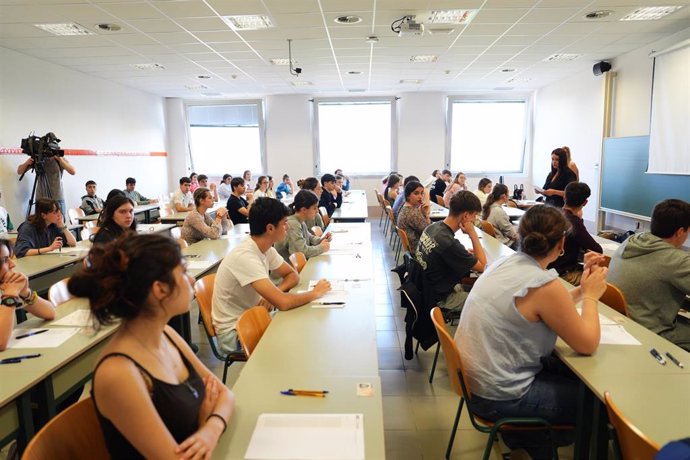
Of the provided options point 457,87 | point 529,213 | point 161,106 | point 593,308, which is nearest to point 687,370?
point 593,308

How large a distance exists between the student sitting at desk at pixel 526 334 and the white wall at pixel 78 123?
7.79m

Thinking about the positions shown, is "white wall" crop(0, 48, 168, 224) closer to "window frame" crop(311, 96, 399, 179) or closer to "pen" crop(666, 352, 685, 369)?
"window frame" crop(311, 96, 399, 179)

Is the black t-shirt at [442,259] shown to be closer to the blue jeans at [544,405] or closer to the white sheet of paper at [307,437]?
the blue jeans at [544,405]

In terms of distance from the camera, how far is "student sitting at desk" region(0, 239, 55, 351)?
194 cm

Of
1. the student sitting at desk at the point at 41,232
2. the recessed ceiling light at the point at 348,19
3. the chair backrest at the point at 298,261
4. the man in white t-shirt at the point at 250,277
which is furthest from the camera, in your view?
the recessed ceiling light at the point at 348,19

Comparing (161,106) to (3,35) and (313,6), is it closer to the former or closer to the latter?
(3,35)

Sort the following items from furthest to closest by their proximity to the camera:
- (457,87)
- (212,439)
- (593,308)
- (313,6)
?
(457,87), (313,6), (593,308), (212,439)

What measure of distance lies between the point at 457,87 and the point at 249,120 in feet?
19.5

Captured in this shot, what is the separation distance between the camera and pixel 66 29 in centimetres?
598

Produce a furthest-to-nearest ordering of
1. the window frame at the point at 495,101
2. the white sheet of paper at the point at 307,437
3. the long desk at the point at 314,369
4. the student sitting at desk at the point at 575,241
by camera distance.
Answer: the window frame at the point at 495,101 → the student sitting at desk at the point at 575,241 → the long desk at the point at 314,369 → the white sheet of paper at the point at 307,437

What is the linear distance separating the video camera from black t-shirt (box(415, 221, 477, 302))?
21.5ft

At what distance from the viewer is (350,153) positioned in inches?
504

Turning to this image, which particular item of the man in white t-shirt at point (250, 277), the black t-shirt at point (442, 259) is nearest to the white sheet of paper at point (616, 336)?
the black t-shirt at point (442, 259)

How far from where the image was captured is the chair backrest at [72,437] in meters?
1.17
